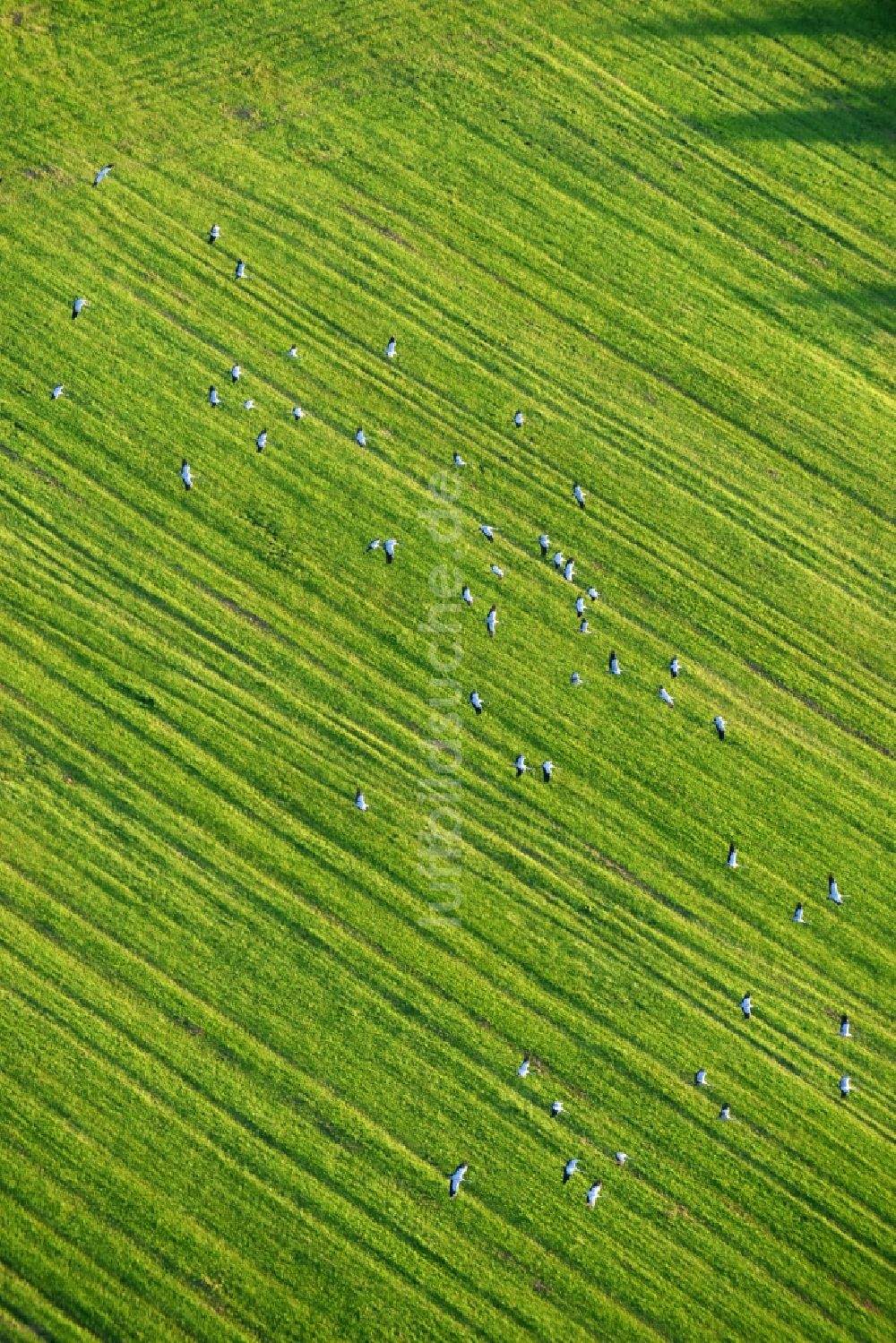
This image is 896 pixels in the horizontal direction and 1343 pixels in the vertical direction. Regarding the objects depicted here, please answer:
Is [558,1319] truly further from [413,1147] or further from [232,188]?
[232,188]

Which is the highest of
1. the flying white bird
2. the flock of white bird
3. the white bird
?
the flock of white bird

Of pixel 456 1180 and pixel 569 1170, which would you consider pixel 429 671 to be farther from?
pixel 569 1170

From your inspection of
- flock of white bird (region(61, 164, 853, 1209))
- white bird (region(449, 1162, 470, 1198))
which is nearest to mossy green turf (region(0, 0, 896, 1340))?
white bird (region(449, 1162, 470, 1198))

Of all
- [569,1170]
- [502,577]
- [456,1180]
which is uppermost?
[502,577]

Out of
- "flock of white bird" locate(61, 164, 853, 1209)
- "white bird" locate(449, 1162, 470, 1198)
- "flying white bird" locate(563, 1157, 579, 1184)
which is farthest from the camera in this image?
"flock of white bird" locate(61, 164, 853, 1209)

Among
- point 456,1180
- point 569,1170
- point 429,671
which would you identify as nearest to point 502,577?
point 429,671

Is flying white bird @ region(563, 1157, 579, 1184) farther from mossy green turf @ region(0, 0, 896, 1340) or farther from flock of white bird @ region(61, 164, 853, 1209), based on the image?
flock of white bird @ region(61, 164, 853, 1209)

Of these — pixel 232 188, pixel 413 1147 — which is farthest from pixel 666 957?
pixel 232 188
